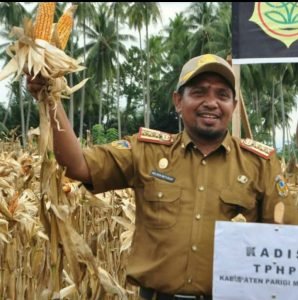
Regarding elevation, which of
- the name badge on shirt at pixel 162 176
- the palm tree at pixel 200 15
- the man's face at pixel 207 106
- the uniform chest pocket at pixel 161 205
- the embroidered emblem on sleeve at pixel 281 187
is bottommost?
the uniform chest pocket at pixel 161 205

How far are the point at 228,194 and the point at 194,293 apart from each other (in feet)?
1.17

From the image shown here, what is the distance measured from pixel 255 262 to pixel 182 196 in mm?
418

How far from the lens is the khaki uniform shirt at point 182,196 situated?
2.46m

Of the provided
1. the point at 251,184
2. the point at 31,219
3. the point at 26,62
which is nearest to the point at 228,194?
the point at 251,184

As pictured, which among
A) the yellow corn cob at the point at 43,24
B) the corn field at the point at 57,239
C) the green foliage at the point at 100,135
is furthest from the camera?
the green foliage at the point at 100,135

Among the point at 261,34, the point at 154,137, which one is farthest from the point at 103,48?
the point at 154,137

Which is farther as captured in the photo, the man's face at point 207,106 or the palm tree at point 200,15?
the palm tree at point 200,15

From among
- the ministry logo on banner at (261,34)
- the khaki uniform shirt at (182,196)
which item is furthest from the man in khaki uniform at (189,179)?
the ministry logo on banner at (261,34)

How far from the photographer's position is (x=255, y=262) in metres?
2.21

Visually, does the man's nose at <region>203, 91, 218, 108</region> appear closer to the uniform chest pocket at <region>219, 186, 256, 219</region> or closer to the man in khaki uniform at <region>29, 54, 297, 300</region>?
the man in khaki uniform at <region>29, 54, 297, 300</region>

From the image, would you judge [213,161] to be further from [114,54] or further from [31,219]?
[114,54]

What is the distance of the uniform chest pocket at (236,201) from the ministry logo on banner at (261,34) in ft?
6.10

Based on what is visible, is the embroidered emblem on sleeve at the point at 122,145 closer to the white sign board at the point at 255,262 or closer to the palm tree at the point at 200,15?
the white sign board at the point at 255,262

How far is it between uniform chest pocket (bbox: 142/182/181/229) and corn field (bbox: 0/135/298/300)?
0.25m
